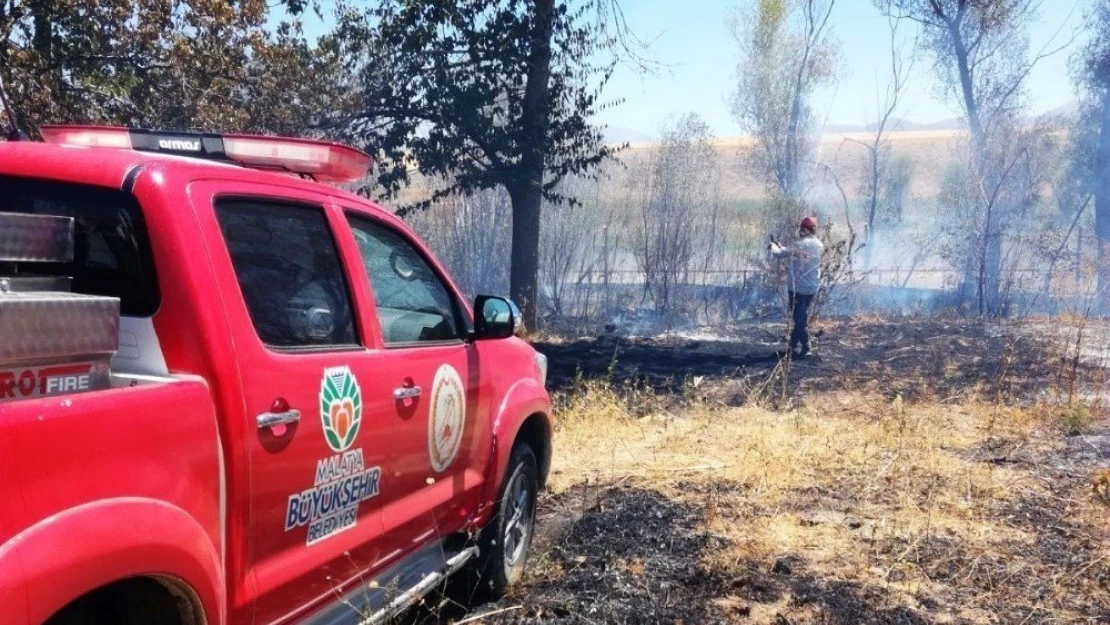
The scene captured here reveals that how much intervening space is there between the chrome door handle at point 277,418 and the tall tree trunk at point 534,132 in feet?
38.8

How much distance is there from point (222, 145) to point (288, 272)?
1.65ft

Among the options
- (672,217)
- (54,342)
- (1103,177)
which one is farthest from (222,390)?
(1103,177)

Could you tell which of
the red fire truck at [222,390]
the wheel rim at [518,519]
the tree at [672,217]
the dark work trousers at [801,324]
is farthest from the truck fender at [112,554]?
the tree at [672,217]

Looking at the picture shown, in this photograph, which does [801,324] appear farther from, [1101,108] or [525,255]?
[1101,108]

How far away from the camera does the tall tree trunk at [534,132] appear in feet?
46.3

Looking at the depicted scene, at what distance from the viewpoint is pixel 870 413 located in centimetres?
877

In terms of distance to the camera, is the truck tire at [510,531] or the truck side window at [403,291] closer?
the truck side window at [403,291]

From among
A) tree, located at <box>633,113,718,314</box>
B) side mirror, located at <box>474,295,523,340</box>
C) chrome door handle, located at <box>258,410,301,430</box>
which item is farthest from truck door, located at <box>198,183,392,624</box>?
tree, located at <box>633,113,718,314</box>

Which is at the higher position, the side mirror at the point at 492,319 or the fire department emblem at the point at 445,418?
the side mirror at the point at 492,319

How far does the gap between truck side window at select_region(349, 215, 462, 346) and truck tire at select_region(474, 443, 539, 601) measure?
822mm

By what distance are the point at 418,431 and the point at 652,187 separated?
1840 cm

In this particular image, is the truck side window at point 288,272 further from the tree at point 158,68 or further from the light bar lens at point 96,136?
the tree at point 158,68

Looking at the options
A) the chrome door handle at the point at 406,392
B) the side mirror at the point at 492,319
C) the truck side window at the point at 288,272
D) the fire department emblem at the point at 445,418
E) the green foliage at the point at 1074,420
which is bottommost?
the green foliage at the point at 1074,420

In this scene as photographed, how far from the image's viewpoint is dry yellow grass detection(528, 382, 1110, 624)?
14.6 ft
